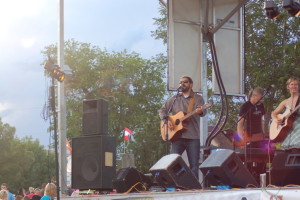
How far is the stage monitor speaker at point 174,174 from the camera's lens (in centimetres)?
662

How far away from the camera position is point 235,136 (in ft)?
30.6

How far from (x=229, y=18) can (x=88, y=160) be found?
4.10 metres

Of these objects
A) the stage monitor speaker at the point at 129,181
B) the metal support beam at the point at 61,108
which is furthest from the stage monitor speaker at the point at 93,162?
the metal support beam at the point at 61,108

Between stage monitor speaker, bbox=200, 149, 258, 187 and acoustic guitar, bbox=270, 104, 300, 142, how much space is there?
189cm

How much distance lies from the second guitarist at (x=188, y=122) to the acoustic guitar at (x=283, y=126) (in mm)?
1021

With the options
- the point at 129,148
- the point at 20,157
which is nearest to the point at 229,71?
the point at 129,148

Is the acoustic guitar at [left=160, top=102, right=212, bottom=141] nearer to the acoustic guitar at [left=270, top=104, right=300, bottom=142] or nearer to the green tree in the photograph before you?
the acoustic guitar at [left=270, top=104, right=300, bottom=142]

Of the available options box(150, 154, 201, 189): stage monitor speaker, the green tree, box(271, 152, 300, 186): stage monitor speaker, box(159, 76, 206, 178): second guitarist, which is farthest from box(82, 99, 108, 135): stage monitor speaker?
the green tree

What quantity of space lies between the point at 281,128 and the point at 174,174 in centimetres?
219

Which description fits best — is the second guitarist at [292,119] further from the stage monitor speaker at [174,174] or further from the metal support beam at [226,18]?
the metal support beam at [226,18]

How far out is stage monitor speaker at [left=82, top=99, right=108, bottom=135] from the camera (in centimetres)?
806

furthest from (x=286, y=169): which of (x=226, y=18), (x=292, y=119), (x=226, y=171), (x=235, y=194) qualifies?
(x=226, y=18)

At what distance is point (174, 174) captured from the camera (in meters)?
6.66

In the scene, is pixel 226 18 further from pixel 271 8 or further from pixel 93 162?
pixel 93 162
